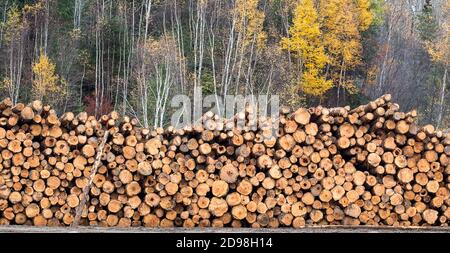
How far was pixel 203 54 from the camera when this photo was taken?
113 ft

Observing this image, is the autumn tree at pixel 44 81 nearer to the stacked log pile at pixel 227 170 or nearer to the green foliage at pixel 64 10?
the green foliage at pixel 64 10

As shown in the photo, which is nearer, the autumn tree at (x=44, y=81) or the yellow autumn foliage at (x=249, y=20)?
the autumn tree at (x=44, y=81)

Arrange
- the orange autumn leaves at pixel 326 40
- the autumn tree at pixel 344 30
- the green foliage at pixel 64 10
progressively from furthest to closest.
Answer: the autumn tree at pixel 344 30 → the orange autumn leaves at pixel 326 40 → the green foliage at pixel 64 10

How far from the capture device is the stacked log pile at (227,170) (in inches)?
396

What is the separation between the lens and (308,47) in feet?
115

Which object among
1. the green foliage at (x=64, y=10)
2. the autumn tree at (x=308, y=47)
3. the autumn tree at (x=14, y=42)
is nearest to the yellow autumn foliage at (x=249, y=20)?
the autumn tree at (x=308, y=47)

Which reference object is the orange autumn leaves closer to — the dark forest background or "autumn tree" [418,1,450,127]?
the dark forest background

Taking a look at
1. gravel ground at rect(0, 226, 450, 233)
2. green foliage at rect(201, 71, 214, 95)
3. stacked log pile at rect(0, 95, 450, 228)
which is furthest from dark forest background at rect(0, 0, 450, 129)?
gravel ground at rect(0, 226, 450, 233)

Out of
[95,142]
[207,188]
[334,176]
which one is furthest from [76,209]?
[334,176]

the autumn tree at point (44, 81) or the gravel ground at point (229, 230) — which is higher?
the autumn tree at point (44, 81)

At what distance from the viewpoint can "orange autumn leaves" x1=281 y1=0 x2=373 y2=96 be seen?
113ft

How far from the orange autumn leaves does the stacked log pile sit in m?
23.9

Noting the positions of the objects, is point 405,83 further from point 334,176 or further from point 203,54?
point 334,176
